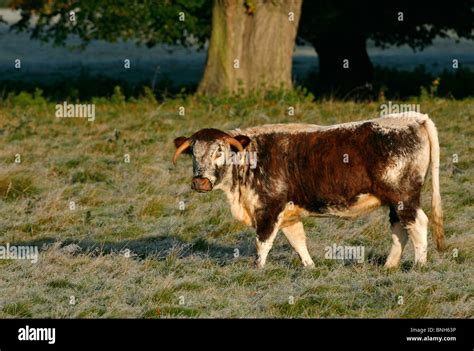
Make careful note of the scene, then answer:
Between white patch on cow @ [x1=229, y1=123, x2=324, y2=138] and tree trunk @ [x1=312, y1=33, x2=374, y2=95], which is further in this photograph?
tree trunk @ [x1=312, y1=33, x2=374, y2=95]

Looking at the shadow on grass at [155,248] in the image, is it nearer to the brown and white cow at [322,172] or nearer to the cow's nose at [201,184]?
the brown and white cow at [322,172]

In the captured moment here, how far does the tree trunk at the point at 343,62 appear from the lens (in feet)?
115

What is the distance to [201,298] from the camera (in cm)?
1143

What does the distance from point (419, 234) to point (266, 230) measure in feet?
4.95

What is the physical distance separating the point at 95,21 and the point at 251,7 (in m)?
5.35

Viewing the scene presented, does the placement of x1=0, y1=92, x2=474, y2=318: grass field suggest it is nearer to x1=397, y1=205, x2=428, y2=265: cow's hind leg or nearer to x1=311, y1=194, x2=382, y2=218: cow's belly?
x1=397, y1=205, x2=428, y2=265: cow's hind leg

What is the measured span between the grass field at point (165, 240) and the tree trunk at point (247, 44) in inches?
135

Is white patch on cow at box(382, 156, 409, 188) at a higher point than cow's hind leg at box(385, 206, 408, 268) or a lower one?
higher

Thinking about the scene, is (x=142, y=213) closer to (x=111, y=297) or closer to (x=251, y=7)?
(x=111, y=297)

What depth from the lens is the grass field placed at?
1120cm

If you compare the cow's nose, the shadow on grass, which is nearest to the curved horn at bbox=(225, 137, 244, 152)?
the cow's nose

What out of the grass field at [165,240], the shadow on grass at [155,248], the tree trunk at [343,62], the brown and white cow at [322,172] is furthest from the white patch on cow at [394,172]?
the tree trunk at [343,62]

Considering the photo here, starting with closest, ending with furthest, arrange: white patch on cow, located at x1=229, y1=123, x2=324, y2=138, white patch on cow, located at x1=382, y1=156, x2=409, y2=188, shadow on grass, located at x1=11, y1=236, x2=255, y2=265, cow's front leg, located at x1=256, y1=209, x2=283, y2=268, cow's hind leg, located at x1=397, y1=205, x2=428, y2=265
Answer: white patch on cow, located at x1=382, y1=156, x2=409, y2=188
cow's hind leg, located at x1=397, y1=205, x2=428, y2=265
cow's front leg, located at x1=256, y1=209, x2=283, y2=268
white patch on cow, located at x1=229, y1=123, x2=324, y2=138
shadow on grass, located at x1=11, y1=236, x2=255, y2=265

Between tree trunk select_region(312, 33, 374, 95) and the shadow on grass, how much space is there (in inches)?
815
